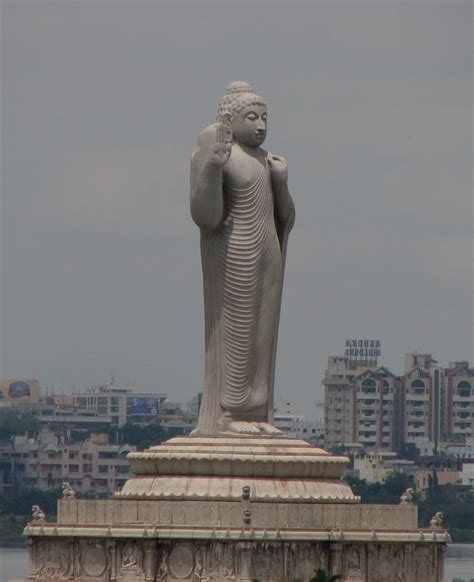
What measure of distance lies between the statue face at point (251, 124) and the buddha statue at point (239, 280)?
12mm

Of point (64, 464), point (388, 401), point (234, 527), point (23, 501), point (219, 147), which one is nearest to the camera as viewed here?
point (234, 527)

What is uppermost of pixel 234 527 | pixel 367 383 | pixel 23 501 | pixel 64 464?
pixel 367 383

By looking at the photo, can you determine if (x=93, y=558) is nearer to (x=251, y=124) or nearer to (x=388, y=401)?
(x=251, y=124)

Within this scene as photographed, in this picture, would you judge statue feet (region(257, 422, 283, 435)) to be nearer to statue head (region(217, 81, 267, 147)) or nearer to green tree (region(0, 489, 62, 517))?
statue head (region(217, 81, 267, 147))

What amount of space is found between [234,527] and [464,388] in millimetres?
145655

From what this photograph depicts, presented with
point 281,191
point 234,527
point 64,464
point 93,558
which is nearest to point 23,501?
point 64,464

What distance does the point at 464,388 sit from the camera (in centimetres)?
18488

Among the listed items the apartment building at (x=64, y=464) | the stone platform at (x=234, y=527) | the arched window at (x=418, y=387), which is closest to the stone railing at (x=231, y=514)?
the stone platform at (x=234, y=527)

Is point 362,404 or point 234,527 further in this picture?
point 362,404

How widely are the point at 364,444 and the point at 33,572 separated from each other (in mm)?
136896

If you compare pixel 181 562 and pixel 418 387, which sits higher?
pixel 418 387

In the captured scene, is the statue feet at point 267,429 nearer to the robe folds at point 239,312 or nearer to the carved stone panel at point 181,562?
the robe folds at point 239,312

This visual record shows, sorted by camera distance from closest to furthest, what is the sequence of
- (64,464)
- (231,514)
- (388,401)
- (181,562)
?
(181,562) < (231,514) < (64,464) < (388,401)

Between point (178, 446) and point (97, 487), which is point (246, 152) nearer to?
point (178, 446)
